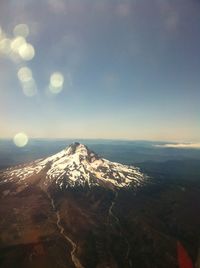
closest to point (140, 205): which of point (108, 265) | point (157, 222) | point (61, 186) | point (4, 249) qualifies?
point (157, 222)

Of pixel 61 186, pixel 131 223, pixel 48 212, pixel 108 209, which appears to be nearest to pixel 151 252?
pixel 131 223

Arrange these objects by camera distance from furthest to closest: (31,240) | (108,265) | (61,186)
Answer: (61,186)
(31,240)
(108,265)

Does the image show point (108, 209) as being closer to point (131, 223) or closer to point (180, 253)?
point (131, 223)

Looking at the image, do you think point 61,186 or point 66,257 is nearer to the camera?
point 66,257

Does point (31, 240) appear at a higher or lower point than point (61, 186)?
lower

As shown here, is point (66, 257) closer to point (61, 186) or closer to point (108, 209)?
point (108, 209)

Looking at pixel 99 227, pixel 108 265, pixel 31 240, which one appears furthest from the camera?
pixel 99 227
